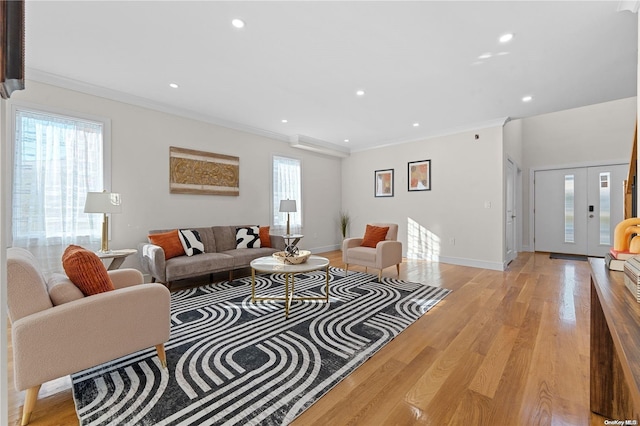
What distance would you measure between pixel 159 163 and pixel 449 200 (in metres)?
4.92

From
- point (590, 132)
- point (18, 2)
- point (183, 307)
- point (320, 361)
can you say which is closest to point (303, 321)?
point (320, 361)

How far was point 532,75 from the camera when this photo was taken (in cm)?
303

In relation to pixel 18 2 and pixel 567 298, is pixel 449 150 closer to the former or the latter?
pixel 567 298

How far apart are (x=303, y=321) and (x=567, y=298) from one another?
3051 mm

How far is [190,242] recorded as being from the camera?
3742 millimetres

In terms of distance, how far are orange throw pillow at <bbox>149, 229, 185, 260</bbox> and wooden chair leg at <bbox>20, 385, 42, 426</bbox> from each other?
2124mm

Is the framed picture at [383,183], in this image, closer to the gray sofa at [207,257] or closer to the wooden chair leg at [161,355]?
the gray sofa at [207,257]

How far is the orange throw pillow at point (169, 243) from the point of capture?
3.51 meters

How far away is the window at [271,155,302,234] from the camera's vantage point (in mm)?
5461

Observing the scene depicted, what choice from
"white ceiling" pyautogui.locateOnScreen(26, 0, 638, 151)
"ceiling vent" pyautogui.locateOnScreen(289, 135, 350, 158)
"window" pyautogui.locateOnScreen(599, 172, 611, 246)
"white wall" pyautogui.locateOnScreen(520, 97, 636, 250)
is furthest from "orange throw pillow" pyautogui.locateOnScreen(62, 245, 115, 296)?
"window" pyautogui.locateOnScreen(599, 172, 611, 246)

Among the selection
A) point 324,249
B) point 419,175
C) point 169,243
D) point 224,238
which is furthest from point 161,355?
point 419,175

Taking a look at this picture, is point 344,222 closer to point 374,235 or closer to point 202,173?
point 374,235

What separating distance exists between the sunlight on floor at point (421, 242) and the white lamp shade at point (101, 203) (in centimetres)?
498

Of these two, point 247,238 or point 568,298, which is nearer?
point 568,298
